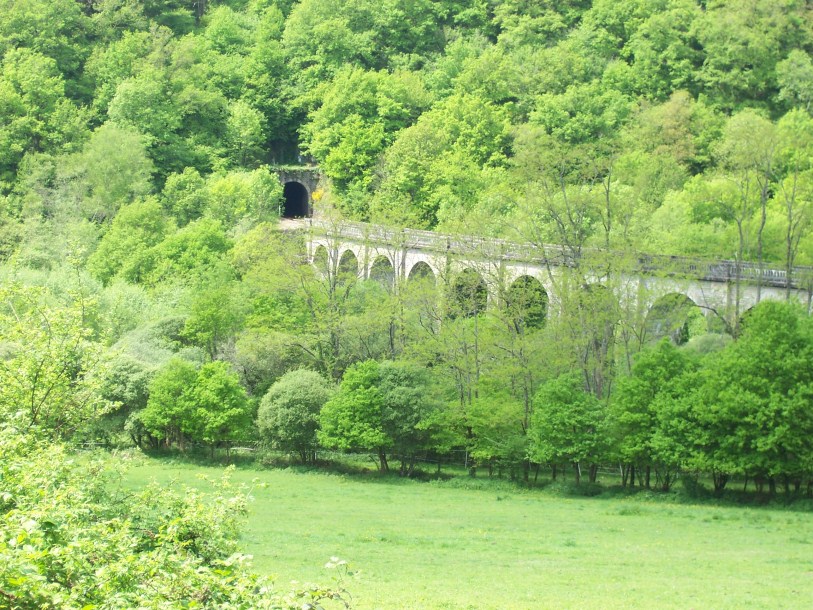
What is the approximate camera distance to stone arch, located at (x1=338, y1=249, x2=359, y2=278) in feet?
159

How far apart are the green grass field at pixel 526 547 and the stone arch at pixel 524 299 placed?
762 centimetres

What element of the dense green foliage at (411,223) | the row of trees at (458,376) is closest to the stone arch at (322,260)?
the dense green foliage at (411,223)

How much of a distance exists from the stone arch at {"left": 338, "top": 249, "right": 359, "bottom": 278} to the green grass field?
13.1 meters

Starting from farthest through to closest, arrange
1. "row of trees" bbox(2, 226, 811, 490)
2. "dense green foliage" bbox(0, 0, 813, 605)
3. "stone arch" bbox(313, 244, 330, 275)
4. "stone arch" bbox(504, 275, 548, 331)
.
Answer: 1. "stone arch" bbox(313, 244, 330, 275)
2. "stone arch" bbox(504, 275, 548, 331)
3. "dense green foliage" bbox(0, 0, 813, 605)
4. "row of trees" bbox(2, 226, 811, 490)

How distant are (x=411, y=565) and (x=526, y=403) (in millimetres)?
18094

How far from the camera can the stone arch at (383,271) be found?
176ft

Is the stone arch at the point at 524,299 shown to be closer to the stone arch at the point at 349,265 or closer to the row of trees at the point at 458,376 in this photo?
the row of trees at the point at 458,376

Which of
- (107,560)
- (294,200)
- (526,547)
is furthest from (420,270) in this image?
(107,560)

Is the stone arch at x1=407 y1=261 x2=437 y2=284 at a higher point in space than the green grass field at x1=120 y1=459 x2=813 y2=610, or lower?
higher

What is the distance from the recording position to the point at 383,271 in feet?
183

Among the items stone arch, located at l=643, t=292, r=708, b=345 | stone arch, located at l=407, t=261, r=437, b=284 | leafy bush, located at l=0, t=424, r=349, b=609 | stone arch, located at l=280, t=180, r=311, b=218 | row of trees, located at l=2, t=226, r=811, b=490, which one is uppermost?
stone arch, located at l=280, t=180, r=311, b=218

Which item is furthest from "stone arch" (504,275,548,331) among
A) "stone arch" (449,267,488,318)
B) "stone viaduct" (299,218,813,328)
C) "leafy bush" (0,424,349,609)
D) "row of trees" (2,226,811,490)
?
"leafy bush" (0,424,349,609)

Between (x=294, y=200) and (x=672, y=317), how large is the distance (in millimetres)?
44798

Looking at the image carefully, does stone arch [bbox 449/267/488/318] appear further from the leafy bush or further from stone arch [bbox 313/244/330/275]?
the leafy bush
